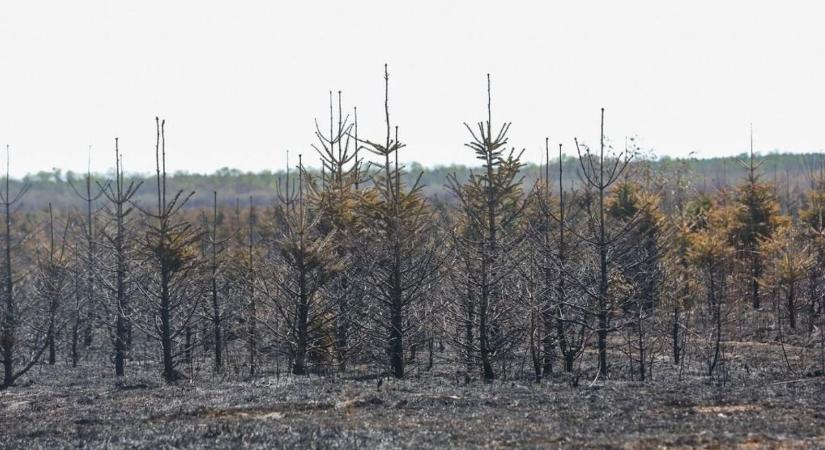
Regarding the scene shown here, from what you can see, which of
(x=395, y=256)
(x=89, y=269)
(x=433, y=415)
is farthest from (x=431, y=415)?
(x=89, y=269)

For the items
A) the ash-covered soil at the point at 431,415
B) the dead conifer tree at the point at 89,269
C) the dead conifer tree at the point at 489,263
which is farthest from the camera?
the dead conifer tree at the point at 89,269

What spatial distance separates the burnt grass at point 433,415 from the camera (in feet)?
40.0

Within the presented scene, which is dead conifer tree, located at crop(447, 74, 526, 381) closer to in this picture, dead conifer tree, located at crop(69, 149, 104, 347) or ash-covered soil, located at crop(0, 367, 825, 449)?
ash-covered soil, located at crop(0, 367, 825, 449)

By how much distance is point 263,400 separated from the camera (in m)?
16.2

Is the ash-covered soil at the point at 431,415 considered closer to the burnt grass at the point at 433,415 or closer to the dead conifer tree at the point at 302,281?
the burnt grass at the point at 433,415

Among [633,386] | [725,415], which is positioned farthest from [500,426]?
[633,386]

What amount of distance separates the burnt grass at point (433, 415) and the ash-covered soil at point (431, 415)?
0.02 meters

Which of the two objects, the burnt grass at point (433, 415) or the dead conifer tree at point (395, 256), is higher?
the dead conifer tree at point (395, 256)

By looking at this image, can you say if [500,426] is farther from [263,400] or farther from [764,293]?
[764,293]

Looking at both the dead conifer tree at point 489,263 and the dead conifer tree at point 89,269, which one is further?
the dead conifer tree at point 89,269

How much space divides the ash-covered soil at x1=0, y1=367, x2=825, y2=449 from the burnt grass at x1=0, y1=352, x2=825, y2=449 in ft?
0.07

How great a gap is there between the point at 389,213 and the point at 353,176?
568 cm

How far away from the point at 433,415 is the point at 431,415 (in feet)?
0.11

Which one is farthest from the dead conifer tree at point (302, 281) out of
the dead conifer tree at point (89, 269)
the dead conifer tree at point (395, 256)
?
the dead conifer tree at point (89, 269)
